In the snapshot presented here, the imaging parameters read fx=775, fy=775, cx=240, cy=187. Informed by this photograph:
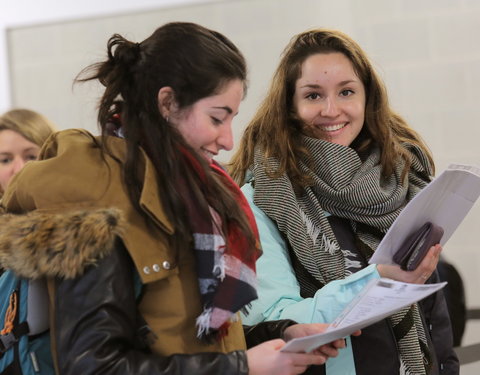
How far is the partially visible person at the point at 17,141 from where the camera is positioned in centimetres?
272

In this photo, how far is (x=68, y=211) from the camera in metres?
1.23

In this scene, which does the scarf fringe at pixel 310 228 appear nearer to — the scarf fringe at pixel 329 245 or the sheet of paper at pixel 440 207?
the scarf fringe at pixel 329 245

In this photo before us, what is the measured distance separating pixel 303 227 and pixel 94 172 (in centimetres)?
68

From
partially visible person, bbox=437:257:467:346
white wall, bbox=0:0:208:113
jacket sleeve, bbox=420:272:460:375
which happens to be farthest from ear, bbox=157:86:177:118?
white wall, bbox=0:0:208:113

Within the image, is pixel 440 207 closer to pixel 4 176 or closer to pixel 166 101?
pixel 166 101

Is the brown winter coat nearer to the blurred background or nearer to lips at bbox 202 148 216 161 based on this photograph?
lips at bbox 202 148 216 161

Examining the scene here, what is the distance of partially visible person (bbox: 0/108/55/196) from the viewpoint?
2.72m

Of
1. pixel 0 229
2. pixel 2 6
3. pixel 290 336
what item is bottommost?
pixel 290 336

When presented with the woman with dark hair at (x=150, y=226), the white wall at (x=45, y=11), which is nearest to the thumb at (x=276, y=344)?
the woman with dark hair at (x=150, y=226)

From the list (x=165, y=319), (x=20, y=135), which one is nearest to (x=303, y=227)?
(x=165, y=319)

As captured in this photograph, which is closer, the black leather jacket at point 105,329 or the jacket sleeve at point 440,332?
the black leather jacket at point 105,329

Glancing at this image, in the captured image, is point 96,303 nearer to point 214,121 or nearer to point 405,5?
point 214,121

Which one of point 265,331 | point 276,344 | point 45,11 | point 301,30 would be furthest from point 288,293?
point 45,11

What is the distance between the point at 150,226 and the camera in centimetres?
127
